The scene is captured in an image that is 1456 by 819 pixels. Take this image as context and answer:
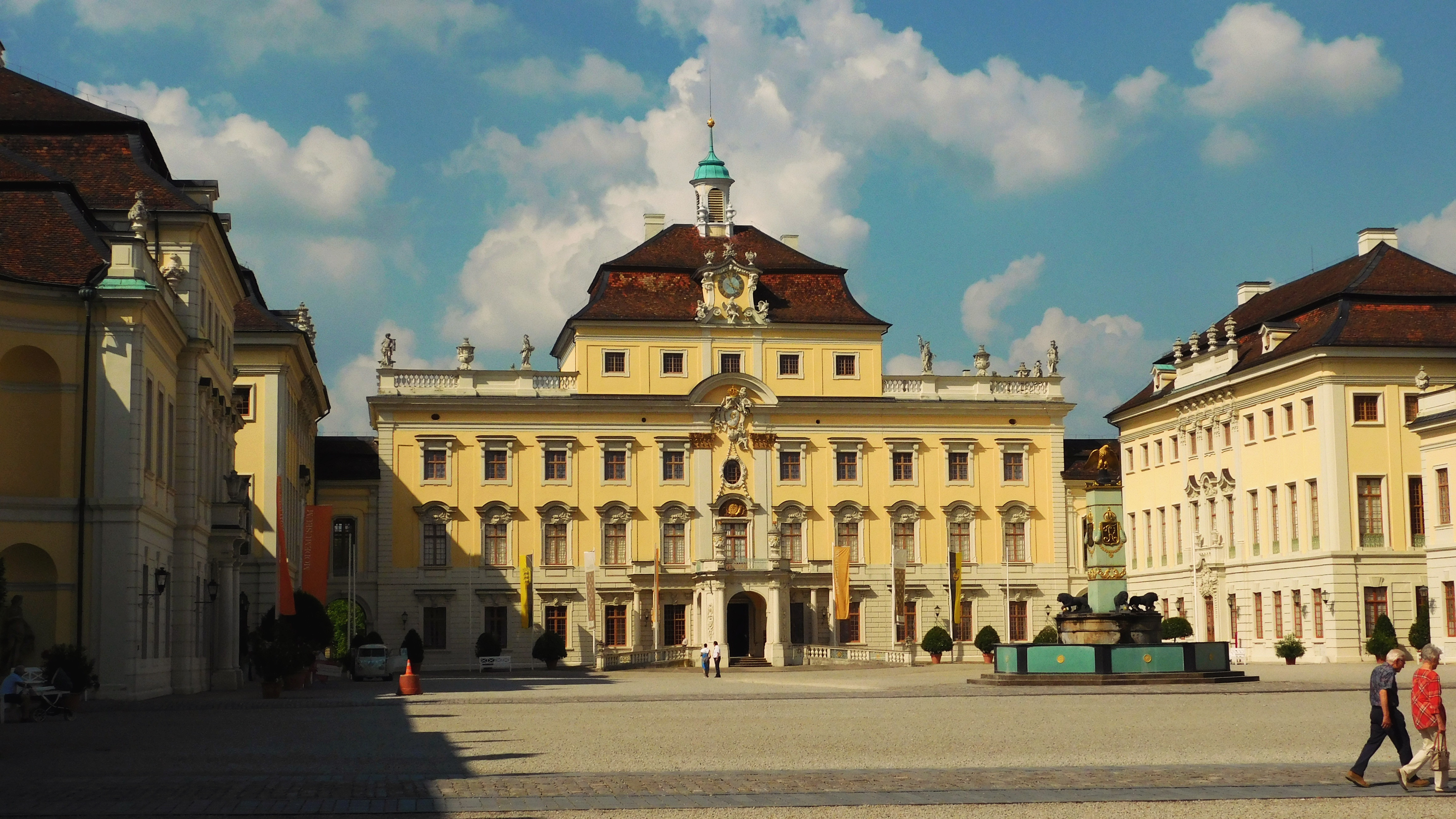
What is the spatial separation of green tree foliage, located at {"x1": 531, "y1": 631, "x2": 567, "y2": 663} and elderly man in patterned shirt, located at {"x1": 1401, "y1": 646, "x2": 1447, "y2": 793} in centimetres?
5397

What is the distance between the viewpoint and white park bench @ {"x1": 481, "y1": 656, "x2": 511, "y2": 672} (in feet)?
229

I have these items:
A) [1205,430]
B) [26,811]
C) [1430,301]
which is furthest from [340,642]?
[26,811]

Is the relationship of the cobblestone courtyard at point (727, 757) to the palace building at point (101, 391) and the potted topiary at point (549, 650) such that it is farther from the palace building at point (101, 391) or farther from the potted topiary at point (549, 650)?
the potted topiary at point (549, 650)

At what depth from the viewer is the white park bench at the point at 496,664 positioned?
6975 centimetres

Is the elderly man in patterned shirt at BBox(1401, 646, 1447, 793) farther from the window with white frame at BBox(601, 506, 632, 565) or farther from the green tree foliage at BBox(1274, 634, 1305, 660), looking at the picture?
the window with white frame at BBox(601, 506, 632, 565)

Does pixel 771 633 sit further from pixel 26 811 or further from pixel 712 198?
pixel 26 811

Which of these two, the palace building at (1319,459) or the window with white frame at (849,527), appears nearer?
the palace building at (1319,459)

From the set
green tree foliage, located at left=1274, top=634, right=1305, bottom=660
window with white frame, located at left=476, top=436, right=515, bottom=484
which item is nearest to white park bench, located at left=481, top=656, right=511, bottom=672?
window with white frame, located at left=476, top=436, right=515, bottom=484

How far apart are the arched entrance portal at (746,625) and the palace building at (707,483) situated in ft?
0.31

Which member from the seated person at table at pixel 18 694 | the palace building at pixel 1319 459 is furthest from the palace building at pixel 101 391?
the palace building at pixel 1319 459

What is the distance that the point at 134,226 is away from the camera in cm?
3697

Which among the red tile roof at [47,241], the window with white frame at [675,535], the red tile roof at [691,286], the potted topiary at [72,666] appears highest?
the red tile roof at [691,286]

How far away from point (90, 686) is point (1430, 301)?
43.2 meters

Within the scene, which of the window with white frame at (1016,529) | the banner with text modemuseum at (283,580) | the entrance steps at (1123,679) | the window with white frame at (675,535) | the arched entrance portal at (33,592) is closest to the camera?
the arched entrance portal at (33,592)
